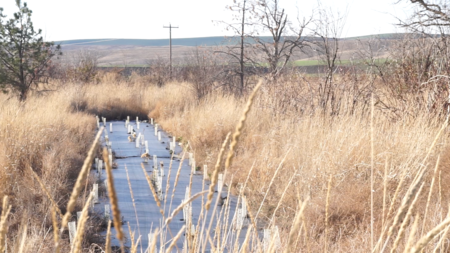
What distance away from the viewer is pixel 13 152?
491cm

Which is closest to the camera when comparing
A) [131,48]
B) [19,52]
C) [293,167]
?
[293,167]

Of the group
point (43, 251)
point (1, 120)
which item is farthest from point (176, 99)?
point (43, 251)

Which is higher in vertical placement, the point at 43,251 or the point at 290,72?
the point at 290,72

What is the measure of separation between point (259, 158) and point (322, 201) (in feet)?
5.46

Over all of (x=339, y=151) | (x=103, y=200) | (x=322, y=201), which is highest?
(x=339, y=151)

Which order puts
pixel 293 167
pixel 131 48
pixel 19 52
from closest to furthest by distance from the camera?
pixel 293 167 → pixel 19 52 → pixel 131 48

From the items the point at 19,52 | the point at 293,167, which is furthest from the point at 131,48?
the point at 293,167

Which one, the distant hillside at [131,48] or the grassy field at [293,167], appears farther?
the distant hillside at [131,48]

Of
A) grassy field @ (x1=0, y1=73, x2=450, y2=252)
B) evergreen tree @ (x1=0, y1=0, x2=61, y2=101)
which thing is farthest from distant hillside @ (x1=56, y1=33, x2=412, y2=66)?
grassy field @ (x1=0, y1=73, x2=450, y2=252)

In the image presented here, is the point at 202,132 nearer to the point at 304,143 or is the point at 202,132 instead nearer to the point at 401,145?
the point at 304,143

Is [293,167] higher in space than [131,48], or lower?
lower

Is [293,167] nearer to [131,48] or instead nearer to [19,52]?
[19,52]

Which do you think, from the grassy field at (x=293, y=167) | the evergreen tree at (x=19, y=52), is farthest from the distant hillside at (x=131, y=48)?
the grassy field at (x=293, y=167)

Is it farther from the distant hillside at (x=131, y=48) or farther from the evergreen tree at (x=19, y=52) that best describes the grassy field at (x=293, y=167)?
the distant hillside at (x=131, y=48)
